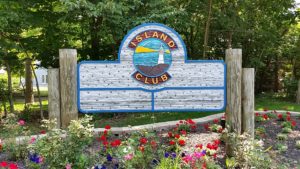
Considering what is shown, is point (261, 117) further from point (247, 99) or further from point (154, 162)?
point (154, 162)

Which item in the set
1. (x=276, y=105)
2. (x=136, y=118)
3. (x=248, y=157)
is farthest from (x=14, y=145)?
(x=276, y=105)

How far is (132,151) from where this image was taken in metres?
3.29

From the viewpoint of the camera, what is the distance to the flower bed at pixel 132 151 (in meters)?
3.17

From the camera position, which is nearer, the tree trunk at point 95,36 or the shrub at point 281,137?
the shrub at point 281,137

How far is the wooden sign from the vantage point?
423 cm

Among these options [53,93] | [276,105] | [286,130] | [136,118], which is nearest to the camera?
[53,93]

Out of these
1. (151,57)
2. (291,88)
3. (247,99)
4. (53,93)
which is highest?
(151,57)

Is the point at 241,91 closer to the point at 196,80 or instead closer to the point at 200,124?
the point at 196,80

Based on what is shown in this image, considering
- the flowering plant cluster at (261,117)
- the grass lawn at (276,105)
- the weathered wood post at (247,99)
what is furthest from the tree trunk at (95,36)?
the grass lawn at (276,105)

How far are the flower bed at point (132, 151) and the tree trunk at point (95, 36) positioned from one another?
13.1 feet

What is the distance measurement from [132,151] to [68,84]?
137 centimetres

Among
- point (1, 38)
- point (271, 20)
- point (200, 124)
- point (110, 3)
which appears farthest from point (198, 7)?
point (1, 38)

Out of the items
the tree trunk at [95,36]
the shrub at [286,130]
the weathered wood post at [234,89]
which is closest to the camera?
the weathered wood post at [234,89]

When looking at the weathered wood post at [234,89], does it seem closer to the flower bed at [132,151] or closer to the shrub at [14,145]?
the flower bed at [132,151]
